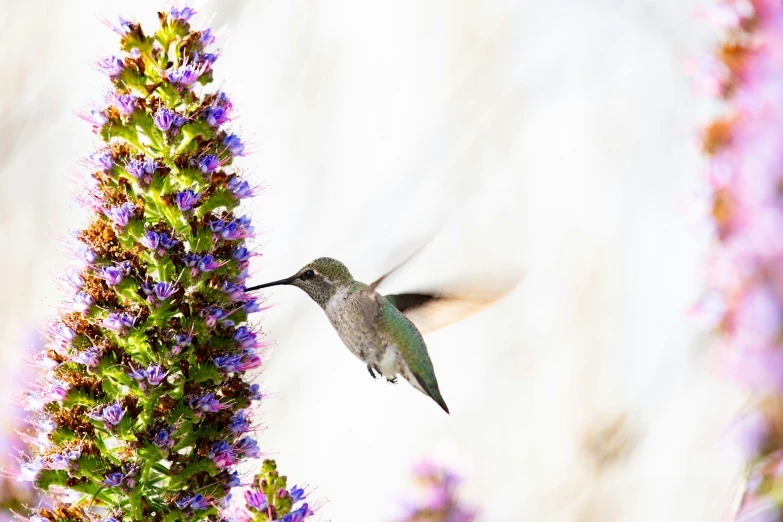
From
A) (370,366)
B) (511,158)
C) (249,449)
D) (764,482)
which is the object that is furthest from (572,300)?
(764,482)

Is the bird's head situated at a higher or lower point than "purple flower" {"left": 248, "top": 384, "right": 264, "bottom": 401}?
higher

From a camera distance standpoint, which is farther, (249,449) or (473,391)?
(473,391)

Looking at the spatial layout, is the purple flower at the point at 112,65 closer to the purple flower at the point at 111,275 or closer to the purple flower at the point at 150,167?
the purple flower at the point at 150,167

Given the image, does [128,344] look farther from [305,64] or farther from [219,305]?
[305,64]

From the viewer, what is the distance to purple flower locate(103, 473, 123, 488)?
8.75 ft

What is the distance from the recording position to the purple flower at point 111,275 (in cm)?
277

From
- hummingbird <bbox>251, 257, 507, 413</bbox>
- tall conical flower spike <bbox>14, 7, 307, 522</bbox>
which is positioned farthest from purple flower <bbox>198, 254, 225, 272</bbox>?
hummingbird <bbox>251, 257, 507, 413</bbox>

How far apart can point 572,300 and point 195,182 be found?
9.76 ft

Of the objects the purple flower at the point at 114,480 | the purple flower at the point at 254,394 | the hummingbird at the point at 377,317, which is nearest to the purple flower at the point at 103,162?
the purple flower at the point at 254,394

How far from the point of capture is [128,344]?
2822mm

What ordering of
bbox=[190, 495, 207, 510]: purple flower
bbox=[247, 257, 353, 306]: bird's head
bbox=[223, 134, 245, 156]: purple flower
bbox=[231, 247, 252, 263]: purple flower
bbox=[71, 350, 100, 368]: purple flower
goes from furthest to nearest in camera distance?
1. bbox=[247, 257, 353, 306]: bird's head
2. bbox=[223, 134, 245, 156]: purple flower
3. bbox=[231, 247, 252, 263]: purple flower
4. bbox=[71, 350, 100, 368]: purple flower
5. bbox=[190, 495, 207, 510]: purple flower

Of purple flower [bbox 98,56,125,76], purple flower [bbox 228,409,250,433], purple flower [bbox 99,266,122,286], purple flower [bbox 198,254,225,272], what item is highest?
purple flower [bbox 98,56,125,76]

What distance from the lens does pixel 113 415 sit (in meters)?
2.71

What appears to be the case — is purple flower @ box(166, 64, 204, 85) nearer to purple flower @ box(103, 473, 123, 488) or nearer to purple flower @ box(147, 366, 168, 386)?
Result: purple flower @ box(147, 366, 168, 386)
